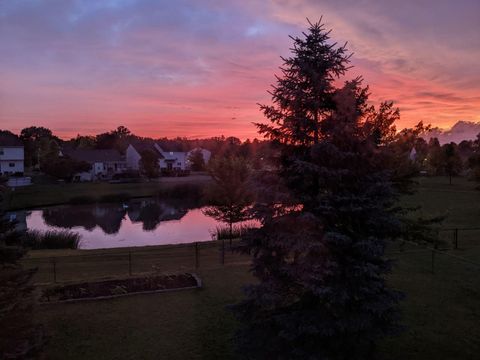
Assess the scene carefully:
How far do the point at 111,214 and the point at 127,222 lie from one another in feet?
21.1

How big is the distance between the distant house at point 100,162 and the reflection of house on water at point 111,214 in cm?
3110

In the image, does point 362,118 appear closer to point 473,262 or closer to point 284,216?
point 284,216

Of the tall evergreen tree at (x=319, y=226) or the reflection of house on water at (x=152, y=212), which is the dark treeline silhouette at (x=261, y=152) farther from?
the reflection of house on water at (x=152, y=212)

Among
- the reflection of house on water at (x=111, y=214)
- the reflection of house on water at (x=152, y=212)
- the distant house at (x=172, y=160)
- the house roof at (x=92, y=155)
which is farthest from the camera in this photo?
the distant house at (x=172, y=160)

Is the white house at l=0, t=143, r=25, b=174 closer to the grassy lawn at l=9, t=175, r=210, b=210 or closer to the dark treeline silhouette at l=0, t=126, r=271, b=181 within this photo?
the dark treeline silhouette at l=0, t=126, r=271, b=181

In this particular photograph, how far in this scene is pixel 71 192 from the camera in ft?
203

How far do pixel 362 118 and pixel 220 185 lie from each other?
19.3m

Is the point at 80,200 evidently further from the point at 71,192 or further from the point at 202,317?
the point at 202,317

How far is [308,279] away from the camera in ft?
26.5

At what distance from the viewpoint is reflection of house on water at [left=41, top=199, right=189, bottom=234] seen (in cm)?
4038

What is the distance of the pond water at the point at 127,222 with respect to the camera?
32.5 m

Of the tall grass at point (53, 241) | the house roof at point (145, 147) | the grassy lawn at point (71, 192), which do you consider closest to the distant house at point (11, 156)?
the grassy lawn at point (71, 192)

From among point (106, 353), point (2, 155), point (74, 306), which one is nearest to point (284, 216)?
point (106, 353)

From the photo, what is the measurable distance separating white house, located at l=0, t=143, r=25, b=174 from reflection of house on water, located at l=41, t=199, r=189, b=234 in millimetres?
27005
